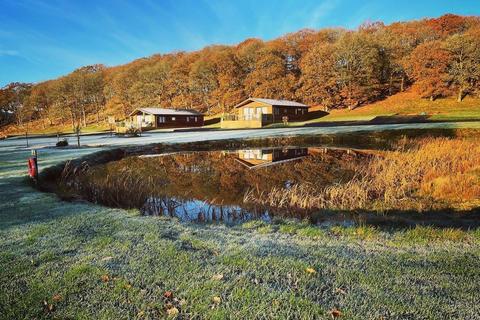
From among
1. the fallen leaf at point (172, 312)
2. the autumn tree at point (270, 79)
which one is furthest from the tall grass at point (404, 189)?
the autumn tree at point (270, 79)

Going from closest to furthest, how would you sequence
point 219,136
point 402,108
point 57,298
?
point 57,298
point 219,136
point 402,108

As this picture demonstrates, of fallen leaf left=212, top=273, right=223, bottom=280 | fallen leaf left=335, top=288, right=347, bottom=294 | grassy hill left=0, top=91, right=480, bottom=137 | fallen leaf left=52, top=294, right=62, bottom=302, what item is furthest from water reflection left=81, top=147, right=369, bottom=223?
grassy hill left=0, top=91, right=480, bottom=137

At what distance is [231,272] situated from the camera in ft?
13.8

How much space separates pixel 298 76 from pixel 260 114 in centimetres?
3122

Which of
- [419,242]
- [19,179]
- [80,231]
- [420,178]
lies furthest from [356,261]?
[19,179]

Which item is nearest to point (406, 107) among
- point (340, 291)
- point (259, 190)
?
point (259, 190)

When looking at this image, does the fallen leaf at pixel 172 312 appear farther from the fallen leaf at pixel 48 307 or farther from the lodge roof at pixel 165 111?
the lodge roof at pixel 165 111

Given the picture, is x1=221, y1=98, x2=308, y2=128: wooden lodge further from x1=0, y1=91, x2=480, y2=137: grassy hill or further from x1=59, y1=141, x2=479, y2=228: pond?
x1=59, y1=141, x2=479, y2=228: pond

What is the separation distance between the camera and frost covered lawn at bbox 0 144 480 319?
343 cm

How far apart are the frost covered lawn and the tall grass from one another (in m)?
3.45

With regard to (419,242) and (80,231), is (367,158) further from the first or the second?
(80,231)

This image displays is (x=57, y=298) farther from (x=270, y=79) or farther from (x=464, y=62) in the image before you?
(x=270, y=79)

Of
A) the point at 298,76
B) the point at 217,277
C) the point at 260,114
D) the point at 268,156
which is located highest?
the point at 298,76

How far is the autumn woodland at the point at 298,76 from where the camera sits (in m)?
54.5
